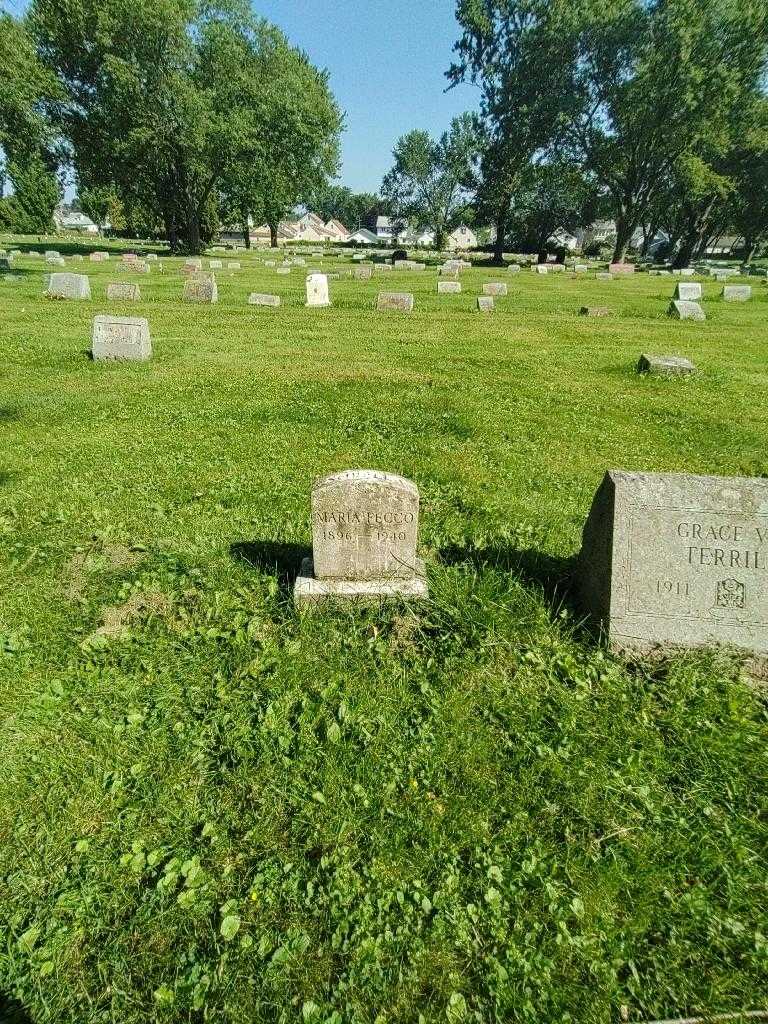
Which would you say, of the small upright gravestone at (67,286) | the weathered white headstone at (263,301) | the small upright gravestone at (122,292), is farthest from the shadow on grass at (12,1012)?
the small upright gravestone at (67,286)

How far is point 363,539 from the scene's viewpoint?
3799 mm

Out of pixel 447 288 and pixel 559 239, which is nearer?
pixel 447 288

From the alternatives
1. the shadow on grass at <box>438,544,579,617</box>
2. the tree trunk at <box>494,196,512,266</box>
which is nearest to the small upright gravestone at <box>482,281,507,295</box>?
the shadow on grass at <box>438,544,579,617</box>

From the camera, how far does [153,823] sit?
8.34 ft

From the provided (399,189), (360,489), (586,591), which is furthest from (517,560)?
(399,189)

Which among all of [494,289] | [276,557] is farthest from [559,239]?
[276,557]

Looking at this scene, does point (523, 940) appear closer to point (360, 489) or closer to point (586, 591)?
point (586, 591)

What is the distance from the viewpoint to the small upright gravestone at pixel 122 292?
17.8 meters

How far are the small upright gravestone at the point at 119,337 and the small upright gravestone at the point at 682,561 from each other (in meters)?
9.61

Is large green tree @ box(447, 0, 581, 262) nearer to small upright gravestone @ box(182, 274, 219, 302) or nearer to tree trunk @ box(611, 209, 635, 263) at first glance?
tree trunk @ box(611, 209, 635, 263)

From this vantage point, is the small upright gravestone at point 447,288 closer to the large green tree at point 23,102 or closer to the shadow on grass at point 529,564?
the shadow on grass at point 529,564

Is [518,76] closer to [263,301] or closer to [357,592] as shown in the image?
[263,301]

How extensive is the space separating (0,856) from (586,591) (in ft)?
11.1

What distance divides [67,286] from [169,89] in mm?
26824
